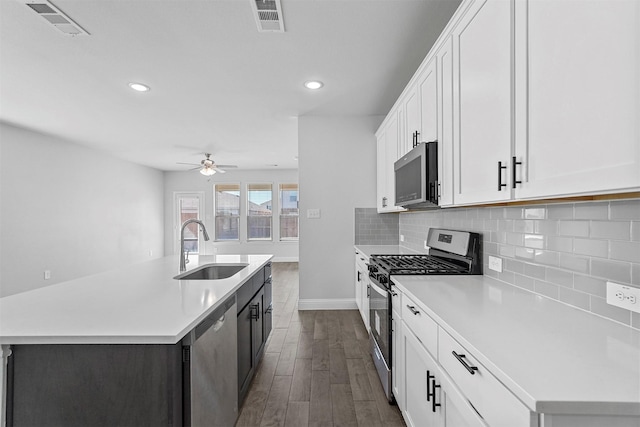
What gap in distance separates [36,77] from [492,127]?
3.81 m

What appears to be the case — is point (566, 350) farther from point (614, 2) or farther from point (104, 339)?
point (104, 339)

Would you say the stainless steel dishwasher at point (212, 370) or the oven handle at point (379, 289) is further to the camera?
the oven handle at point (379, 289)

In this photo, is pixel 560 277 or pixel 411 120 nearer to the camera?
pixel 560 277

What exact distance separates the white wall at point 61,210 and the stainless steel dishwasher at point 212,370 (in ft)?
15.0

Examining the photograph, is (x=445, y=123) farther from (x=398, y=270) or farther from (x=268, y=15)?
(x=268, y=15)

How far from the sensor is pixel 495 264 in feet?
6.07

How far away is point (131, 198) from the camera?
7.41 meters

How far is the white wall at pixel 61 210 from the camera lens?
4.43 metres

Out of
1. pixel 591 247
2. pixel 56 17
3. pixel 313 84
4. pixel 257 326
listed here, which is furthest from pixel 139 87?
pixel 591 247

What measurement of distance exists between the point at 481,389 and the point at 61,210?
21.4ft

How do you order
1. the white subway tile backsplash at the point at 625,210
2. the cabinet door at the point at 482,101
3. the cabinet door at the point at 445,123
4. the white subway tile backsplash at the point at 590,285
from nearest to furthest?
1. the white subway tile backsplash at the point at 625,210
2. the white subway tile backsplash at the point at 590,285
3. the cabinet door at the point at 482,101
4. the cabinet door at the point at 445,123

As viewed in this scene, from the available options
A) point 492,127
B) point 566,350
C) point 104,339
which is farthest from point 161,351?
point 492,127

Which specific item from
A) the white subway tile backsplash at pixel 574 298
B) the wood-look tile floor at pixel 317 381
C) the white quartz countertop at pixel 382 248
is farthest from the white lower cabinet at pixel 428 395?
the white quartz countertop at pixel 382 248

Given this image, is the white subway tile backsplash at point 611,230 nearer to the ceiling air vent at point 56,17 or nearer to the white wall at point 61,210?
the ceiling air vent at point 56,17
